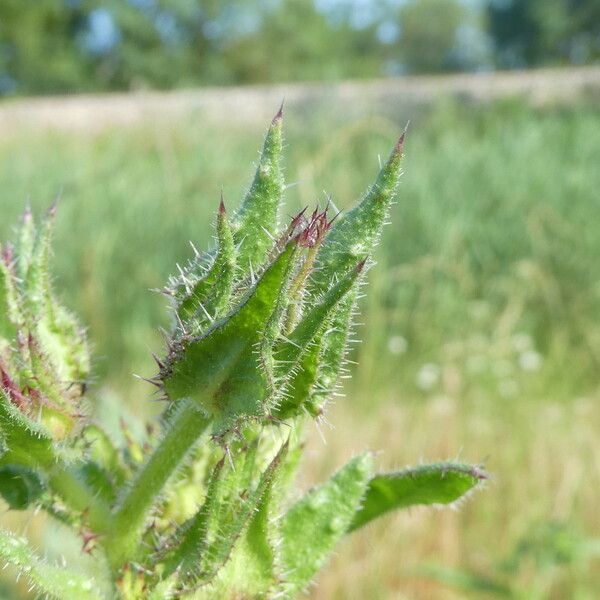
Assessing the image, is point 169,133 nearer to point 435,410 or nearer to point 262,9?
point 435,410

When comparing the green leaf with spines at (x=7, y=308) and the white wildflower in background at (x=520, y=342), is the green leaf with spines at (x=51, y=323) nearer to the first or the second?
the green leaf with spines at (x=7, y=308)

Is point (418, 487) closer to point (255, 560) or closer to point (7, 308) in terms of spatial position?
point (255, 560)

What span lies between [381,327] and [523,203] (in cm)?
220

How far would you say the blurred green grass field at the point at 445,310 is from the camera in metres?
3.92

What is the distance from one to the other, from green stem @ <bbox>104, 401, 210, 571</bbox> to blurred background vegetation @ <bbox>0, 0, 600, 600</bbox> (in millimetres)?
250

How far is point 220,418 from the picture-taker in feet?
2.38

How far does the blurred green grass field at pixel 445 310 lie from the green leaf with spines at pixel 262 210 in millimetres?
2135

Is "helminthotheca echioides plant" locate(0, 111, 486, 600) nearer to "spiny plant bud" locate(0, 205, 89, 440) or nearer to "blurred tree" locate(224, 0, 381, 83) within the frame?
"spiny plant bud" locate(0, 205, 89, 440)

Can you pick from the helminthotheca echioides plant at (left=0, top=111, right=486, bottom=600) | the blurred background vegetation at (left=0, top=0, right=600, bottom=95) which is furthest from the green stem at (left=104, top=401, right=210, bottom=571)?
the blurred background vegetation at (left=0, top=0, right=600, bottom=95)

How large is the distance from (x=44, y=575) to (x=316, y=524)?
0.97ft

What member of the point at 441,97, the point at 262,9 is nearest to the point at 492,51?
the point at 262,9

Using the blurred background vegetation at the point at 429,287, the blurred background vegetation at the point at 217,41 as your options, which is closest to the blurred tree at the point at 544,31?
the blurred background vegetation at the point at 217,41

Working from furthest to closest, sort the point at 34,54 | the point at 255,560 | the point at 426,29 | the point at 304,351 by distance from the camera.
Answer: the point at 426,29 < the point at 34,54 < the point at 255,560 < the point at 304,351

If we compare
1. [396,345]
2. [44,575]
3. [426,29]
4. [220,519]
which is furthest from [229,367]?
[426,29]
